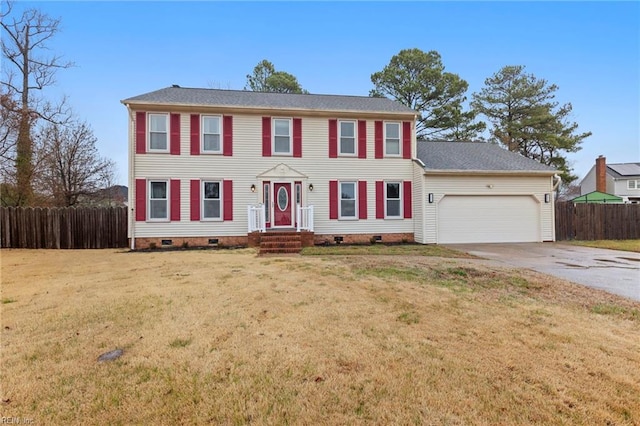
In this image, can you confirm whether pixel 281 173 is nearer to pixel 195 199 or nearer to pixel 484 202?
pixel 195 199

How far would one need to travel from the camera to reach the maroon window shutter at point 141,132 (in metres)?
12.1

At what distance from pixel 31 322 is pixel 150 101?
10205 mm

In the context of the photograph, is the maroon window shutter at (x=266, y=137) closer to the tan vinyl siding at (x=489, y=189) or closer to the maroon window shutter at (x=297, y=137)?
the maroon window shutter at (x=297, y=137)

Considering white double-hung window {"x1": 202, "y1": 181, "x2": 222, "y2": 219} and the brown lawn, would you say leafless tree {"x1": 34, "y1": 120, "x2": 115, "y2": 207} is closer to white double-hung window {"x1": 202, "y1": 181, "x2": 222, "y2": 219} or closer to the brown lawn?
white double-hung window {"x1": 202, "y1": 181, "x2": 222, "y2": 219}

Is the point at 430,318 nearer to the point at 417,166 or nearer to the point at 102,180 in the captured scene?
the point at 417,166

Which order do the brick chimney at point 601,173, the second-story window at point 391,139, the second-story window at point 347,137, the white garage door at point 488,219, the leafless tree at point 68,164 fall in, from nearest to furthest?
1. the white garage door at point 488,219
2. the second-story window at point 347,137
3. the second-story window at point 391,139
4. the leafless tree at point 68,164
5. the brick chimney at point 601,173

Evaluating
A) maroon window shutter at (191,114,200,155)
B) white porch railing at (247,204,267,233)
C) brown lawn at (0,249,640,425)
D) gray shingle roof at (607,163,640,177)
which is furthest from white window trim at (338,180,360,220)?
gray shingle roof at (607,163,640,177)

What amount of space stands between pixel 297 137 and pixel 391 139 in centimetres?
398

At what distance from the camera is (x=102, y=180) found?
62.8ft

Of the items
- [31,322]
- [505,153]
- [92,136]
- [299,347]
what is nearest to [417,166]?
[505,153]

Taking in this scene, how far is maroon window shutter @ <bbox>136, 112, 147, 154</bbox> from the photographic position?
12.1 metres

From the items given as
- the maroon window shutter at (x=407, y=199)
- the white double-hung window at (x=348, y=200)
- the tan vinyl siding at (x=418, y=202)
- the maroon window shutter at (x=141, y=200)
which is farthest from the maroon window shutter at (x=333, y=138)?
the maroon window shutter at (x=141, y=200)

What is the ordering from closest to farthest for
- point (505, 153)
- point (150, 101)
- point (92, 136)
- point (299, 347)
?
point (299, 347)
point (150, 101)
point (505, 153)
point (92, 136)

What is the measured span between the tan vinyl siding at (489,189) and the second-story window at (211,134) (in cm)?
843
